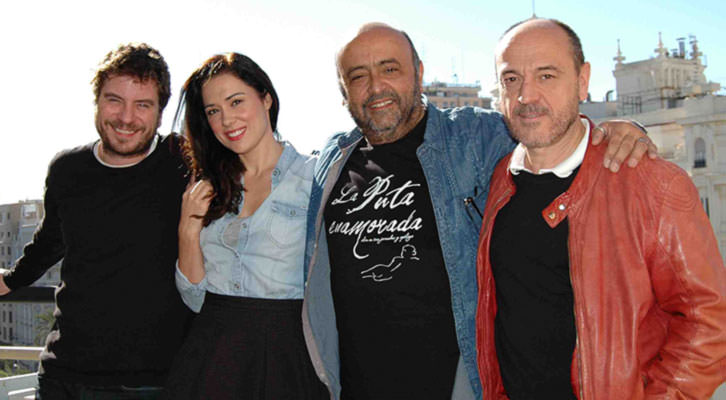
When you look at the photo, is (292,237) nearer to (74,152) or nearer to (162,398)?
(162,398)

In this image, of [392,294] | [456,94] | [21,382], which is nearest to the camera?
[392,294]

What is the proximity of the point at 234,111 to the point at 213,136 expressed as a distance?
0.25 meters

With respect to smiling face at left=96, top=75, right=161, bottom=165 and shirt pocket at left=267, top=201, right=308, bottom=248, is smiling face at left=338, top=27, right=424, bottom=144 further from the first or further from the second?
smiling face at left=96, top=75, right=161, bottom=165

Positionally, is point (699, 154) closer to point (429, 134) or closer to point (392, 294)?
point (429, 134)

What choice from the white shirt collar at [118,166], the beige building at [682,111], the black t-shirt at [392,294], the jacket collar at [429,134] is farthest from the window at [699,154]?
the white shirt collar at [118,166]

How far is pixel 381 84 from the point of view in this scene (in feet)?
8.73

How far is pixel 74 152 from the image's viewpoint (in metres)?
2.97

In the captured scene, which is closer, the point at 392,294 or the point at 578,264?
the point at 578,264

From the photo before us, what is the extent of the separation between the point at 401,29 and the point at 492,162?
2.42 ft

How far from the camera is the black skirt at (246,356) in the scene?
Answer: 2.47 m

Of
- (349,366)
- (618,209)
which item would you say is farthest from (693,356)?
(349,366)

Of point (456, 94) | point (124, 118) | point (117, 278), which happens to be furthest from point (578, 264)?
point (456, 94)

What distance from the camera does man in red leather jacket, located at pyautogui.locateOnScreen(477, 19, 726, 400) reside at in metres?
1.83

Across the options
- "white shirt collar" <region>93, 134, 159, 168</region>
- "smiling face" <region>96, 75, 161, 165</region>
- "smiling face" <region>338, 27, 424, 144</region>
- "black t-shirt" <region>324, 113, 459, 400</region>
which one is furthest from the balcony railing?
"smiling face" <region>338, 27, 424, 144</region>
